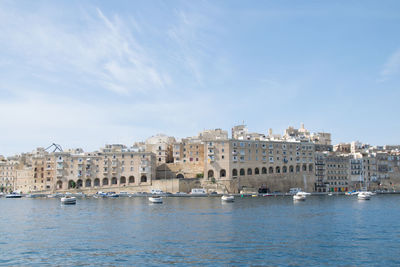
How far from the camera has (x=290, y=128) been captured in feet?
441

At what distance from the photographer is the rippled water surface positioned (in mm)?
29578

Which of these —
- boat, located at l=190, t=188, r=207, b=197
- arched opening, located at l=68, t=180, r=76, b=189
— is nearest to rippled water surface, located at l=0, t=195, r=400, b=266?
boat, located at l=190, t=188, r=207, b=197

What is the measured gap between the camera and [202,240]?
3594 cm

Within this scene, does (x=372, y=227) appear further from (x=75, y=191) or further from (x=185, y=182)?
(x=75, y=191)

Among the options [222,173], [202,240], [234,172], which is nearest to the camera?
[202,240]

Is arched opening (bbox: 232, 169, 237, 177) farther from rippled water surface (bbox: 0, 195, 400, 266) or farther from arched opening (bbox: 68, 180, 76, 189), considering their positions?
rippled water surface (bbox: 0, 195, 400, 266)

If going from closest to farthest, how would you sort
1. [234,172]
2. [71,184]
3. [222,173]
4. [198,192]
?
1. [198,192]
2. [222,173]
3. [234,172]
4. [71,184]

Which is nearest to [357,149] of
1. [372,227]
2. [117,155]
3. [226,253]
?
[117,155]

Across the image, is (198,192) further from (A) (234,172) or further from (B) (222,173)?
(A) (234,172)

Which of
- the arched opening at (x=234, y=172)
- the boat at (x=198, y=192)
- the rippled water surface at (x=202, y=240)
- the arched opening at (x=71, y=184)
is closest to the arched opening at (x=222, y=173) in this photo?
the arched opening at (x=234, y=172)

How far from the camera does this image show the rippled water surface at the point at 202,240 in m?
29.6

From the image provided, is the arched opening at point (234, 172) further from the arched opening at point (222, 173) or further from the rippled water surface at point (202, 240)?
the rippled water surface at point (202, 240)

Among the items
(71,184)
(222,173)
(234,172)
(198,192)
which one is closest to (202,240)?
(198,192)

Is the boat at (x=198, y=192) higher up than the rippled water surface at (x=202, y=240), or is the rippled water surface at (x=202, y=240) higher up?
the boat at (x=198, y=192)
